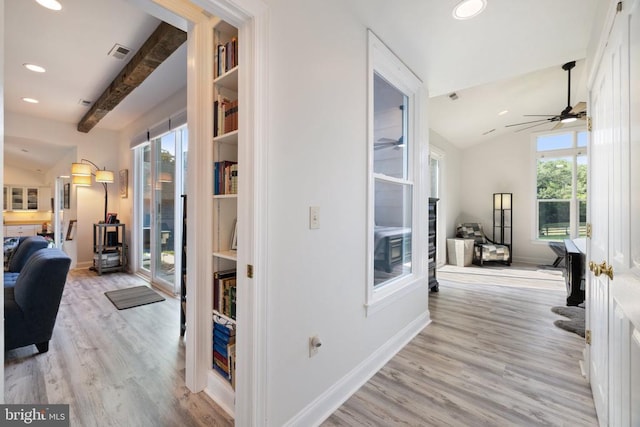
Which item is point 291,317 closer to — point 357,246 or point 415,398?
point 357,246

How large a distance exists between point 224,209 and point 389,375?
1666 millimetres

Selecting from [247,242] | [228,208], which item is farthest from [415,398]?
[228,208]

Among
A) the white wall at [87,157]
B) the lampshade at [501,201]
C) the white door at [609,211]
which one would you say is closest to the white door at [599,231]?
the white door at [609,211]

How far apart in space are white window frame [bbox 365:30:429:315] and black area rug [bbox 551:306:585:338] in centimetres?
148

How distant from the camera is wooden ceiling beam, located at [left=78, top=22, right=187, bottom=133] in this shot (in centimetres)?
238

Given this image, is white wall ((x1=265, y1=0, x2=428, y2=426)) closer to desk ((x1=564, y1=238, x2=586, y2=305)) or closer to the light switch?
the light switch

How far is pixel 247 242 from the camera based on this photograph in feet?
4.43

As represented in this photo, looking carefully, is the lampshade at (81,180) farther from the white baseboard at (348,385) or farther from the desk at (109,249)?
the white baseboard at (348,385)

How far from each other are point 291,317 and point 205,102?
1.40 meters

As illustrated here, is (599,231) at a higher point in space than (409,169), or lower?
lower

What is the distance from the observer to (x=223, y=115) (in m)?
1.80

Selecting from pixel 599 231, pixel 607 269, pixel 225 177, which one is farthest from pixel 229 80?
pixel 599 231

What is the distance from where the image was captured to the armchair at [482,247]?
6105 mm

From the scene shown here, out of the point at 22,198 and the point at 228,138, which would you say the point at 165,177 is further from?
the point at 22,198
